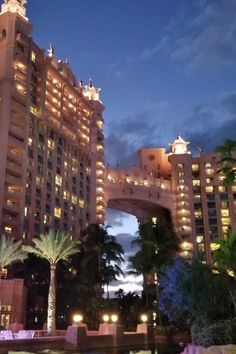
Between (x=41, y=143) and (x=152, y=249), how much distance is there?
4549 cm

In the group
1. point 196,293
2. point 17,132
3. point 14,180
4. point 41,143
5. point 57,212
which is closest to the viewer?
point 196,293

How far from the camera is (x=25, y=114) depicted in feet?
297

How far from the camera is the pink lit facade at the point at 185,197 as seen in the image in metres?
125

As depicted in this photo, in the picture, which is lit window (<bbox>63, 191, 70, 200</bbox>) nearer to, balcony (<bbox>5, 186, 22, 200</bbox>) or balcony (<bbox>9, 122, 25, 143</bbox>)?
balcony (<bbox>5, 186, 22, 200</bbox>)

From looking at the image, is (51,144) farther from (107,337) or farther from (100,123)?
(107,337)

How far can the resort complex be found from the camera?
143 feet

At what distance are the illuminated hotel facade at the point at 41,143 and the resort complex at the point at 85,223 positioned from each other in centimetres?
27

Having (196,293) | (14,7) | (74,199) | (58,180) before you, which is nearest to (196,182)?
(74,199)

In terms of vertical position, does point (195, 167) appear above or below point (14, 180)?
above

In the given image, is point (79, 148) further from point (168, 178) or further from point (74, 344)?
point (74, 344)

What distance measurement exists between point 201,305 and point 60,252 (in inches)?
657

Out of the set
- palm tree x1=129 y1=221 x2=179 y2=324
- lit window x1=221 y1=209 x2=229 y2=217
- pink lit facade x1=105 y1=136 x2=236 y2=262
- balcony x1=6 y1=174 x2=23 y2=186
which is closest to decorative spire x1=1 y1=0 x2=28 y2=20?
balcony x1=6 y1=174 x2=23 y2=186

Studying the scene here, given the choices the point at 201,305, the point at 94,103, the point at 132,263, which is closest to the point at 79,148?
the point at 94,103

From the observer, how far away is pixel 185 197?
13038cm
